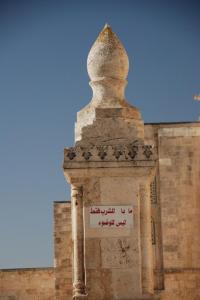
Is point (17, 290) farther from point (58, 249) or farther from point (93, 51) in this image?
point (93, 51)

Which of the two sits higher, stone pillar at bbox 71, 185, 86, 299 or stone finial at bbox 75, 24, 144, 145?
stone finial at bbox 75, 24, 144, 145

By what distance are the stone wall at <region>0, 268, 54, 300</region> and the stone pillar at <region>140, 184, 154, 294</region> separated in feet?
63.1

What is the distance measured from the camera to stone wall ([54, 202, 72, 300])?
26.7m

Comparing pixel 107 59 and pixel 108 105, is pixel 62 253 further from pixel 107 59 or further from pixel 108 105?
pixel 107 59

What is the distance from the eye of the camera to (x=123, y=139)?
12.6 meters

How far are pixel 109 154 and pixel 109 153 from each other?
15 millimetres

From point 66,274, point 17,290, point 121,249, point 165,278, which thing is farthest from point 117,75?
point 165,278

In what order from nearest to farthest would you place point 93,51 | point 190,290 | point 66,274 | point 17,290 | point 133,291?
point 133,291 < point 93,51 < point 66,274 < point 17,290 < point 190,290

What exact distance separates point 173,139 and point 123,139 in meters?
25.3

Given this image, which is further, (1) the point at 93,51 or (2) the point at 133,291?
(1) the point at 93,51

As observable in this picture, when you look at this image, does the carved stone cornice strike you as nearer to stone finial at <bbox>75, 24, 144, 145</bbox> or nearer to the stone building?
the stone building

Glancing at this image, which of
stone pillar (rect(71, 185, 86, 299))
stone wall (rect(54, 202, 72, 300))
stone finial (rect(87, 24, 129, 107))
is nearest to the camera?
stone pillar (rect(71, 185, 86, 299))

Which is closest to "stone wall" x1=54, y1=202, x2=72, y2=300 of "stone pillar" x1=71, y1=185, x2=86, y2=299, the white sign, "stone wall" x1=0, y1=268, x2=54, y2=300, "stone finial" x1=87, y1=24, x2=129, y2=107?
"stone wall" x1=0, y1=268, x2=54, y2=300

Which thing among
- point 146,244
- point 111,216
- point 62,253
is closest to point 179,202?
point 62,253
